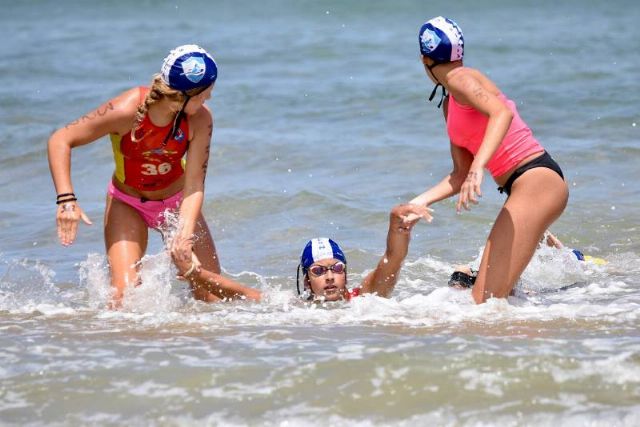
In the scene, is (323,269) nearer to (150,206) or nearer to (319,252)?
(319,252)

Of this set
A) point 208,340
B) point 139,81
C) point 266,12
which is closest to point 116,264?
point 208,340

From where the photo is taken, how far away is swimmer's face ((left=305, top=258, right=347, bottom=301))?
733 cm

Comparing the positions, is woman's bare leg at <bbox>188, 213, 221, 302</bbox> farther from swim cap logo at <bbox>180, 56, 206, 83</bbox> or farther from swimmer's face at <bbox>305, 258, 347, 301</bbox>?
swim cap logo at <bbox>180, 56, 206, 83</bbox>

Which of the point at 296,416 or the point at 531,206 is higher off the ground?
the point at 531,206

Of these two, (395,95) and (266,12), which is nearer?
(395,95)

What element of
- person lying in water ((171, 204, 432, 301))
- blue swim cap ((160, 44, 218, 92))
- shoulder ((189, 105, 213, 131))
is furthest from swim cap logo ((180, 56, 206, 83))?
person lying in water ((171, 204, 432, 301))

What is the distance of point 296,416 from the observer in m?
5.08

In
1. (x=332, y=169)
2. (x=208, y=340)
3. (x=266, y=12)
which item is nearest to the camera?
(x=208, y=340)

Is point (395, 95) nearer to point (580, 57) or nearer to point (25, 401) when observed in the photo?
point (580, 57)

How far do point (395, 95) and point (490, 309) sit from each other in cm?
1075

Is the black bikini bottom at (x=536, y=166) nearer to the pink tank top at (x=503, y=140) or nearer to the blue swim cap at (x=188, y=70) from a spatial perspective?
the pink tank top at (x=503, y=140)

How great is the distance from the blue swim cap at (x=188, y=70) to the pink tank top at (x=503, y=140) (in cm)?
145

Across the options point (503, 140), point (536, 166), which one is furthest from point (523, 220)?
point (503, 140)

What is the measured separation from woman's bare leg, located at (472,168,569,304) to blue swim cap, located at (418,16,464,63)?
2.70 feet
